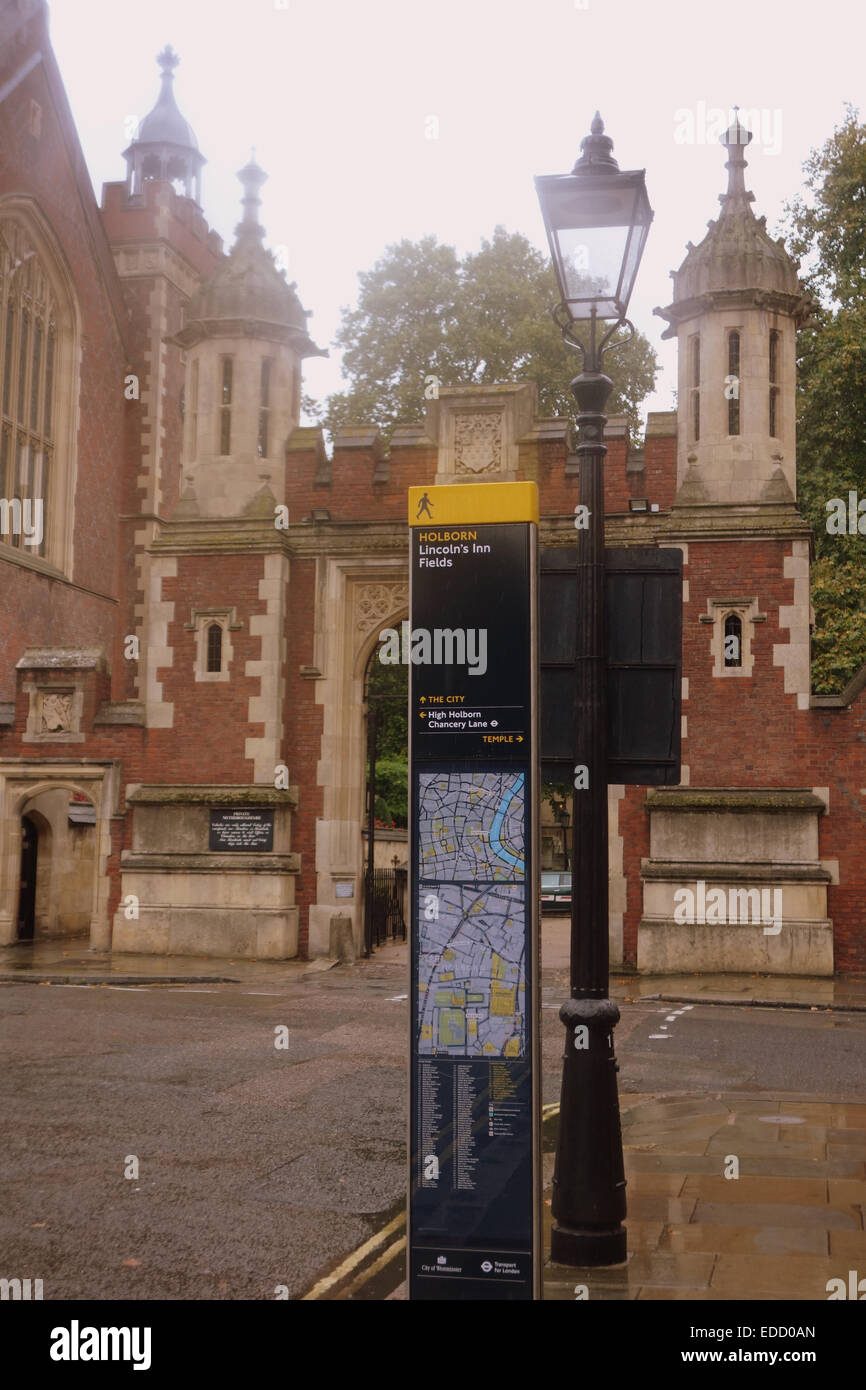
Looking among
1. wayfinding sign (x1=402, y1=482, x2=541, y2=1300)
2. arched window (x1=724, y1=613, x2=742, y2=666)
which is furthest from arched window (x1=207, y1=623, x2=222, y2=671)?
wayfinding sign (x1=402, y1=482, x2=541, y2=1300)

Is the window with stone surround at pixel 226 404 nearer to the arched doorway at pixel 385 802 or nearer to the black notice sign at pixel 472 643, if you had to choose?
the arched doorway at pixel 385 802

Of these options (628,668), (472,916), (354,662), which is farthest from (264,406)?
(472,916)

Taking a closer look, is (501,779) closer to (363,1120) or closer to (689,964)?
(363,1120)

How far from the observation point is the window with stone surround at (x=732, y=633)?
18031 millimetres

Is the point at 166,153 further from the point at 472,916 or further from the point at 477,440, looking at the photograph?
the point at 472,916

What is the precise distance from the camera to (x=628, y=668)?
5848 millimetres

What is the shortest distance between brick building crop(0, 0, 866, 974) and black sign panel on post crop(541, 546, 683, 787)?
1195 centimetres

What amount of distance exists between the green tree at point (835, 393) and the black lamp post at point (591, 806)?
1834 centimetres

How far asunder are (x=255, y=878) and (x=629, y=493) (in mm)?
7096

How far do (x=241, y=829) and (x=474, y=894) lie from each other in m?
14.3

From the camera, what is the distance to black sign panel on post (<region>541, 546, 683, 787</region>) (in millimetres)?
5789

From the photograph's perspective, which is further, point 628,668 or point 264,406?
point 264,406
